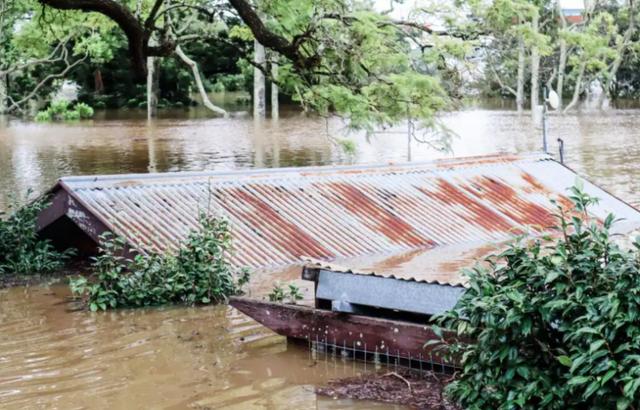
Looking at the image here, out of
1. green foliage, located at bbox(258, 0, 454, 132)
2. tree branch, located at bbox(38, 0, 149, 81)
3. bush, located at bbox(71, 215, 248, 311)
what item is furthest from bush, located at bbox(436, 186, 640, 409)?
green foliage, located at bbox(258, 0, 454, 132)

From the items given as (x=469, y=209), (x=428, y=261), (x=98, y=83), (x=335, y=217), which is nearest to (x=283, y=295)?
(x=428, y=261)

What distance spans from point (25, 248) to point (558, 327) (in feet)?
27.8

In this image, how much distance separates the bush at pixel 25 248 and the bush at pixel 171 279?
6.11 feet

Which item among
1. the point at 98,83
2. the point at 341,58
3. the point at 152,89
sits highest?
the point at 98,83

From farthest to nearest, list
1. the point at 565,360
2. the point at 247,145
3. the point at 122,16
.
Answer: the point at 247,145 → the point at 122,16 → the point at 565,360

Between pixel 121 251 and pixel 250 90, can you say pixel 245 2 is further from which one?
pixel 250 90

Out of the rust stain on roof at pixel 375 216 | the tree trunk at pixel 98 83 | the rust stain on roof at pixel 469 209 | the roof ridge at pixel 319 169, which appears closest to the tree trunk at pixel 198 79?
the roof ridge at pixel 319 169

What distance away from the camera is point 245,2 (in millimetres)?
13750

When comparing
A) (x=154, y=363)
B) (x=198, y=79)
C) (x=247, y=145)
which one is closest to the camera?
(x=154, y=363)

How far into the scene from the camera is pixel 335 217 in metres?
14.0

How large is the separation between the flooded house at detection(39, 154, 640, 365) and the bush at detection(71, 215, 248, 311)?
728mm

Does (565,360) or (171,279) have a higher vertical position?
(565,360)

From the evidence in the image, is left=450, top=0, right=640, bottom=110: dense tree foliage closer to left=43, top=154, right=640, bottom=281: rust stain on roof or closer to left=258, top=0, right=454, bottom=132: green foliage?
left=258, top=0, right=454, bottom=132: green foliage

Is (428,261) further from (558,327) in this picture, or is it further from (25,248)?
(558,327)
